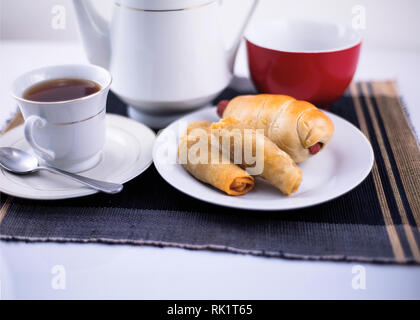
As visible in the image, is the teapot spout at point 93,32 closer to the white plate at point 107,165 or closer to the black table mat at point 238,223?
the white plate at point 107,165

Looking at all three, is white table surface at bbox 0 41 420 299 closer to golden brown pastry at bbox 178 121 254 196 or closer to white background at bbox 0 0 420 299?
white background at bbox 0 0 420 299

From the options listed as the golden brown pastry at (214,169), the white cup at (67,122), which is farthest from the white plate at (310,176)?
the white cup at (67,122)

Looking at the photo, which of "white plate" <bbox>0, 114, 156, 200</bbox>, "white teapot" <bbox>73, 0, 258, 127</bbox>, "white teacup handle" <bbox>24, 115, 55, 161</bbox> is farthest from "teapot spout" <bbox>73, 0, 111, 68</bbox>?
"white teacup handle" <bbox>24, 115, 55, 161</bbox>

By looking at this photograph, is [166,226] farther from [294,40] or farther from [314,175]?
[294,40]

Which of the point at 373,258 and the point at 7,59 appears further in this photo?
the point at 7,59

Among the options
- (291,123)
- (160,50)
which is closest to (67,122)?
(160,50)
